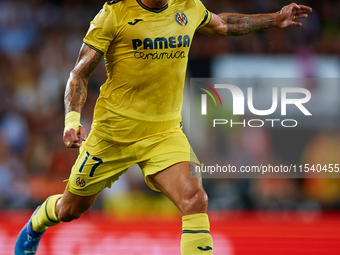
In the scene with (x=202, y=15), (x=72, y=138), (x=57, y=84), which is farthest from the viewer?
(x=57, y=84)

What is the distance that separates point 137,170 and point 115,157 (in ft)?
13.4

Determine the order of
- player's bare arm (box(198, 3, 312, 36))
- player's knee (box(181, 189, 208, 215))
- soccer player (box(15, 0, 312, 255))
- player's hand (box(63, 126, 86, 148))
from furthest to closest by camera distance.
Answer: player's bare arm (box(198, 3, 312, 36)) → soccer player (box(15, 0, 312, 255)) → player's knee (box(181, 189, 208, 215)) → player's hand (box(63, 126, 86, 148))

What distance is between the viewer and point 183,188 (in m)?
3.54

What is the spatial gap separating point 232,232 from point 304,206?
258 cm

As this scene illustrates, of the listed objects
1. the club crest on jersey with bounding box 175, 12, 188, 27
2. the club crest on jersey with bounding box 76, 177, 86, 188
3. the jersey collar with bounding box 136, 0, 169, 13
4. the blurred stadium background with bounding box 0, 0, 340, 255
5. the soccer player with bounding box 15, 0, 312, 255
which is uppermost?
the jersey collar with bounding box 136, 0, 169, 13

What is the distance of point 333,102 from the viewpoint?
300 inches

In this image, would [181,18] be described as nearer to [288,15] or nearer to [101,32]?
[101,32]

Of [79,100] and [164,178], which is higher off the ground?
[79,100]

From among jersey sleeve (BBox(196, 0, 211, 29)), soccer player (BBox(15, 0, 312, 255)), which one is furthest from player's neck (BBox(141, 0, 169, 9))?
jersey sleeve (BBox(196, 0, 211, 29))

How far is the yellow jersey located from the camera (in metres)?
3.67

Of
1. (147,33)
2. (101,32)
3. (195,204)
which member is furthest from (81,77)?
(195,204)

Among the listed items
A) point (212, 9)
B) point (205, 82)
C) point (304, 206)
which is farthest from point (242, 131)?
point (212, 9)

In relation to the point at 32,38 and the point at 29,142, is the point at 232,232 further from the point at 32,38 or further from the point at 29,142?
the point at 32,38

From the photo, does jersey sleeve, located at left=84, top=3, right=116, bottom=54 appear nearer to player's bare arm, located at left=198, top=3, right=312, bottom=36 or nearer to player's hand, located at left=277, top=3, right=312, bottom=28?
player's bare arm, located at left=198, top=3, right=312, bottom=36
